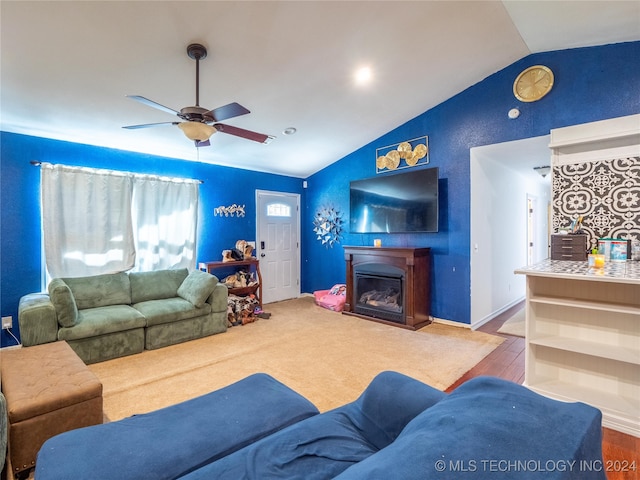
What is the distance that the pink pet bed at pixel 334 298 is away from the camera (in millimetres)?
5168

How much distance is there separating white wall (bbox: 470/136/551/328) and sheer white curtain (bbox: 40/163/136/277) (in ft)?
15.4

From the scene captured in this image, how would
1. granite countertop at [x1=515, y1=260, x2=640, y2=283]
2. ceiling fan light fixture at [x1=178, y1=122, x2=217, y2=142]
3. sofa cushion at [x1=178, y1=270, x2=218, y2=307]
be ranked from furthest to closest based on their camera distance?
sofa cushion at [x1=178, y1=270, x2=218, y2=307]
ceiling fan light fixture at [x1=178, y1=122, x2=217, y2=142]
granite countertop at [x1=515, y1=260, x2=640, y2=283]

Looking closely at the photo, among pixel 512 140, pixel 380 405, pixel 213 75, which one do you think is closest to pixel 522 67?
pixel 512 140

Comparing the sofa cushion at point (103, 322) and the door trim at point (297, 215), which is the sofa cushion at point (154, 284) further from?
the door trim at point (297, 215)

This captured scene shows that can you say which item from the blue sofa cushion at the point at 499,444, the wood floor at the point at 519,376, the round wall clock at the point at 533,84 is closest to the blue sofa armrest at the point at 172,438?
the blue sofa cushion at the point at 499,444

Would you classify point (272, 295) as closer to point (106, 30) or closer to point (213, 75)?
point (213, 75)

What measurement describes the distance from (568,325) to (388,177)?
9.66 ft

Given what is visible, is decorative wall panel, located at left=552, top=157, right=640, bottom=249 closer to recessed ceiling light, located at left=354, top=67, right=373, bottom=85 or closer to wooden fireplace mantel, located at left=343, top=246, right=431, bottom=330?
wooden fireplace mantel, located at left=343, top=246, right=431, bottom=330

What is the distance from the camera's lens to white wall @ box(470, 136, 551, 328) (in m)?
4.04

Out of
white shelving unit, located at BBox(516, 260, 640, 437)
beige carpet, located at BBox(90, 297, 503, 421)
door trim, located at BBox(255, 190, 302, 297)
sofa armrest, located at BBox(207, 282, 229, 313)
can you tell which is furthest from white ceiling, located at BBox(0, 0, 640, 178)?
beige carpet, located at BBox(90, 297, 503, 421)

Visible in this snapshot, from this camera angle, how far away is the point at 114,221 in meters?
4.06

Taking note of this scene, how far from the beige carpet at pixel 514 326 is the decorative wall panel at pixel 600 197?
5.27 feet

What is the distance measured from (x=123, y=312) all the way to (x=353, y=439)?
10.4ft

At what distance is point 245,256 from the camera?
5.12 m
